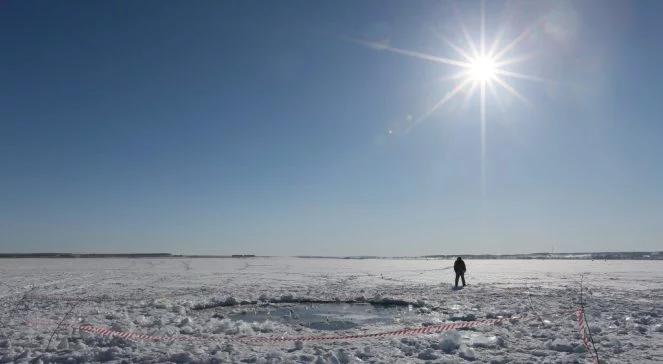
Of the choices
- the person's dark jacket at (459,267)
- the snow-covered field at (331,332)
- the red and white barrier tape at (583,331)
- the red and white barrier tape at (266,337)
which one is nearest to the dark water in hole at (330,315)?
the snow-covered field at (331,332)

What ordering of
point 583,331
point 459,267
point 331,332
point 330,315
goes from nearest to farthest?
point 583,331
point 331,332
point 330,315
point 459,267

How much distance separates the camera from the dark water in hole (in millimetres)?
11883

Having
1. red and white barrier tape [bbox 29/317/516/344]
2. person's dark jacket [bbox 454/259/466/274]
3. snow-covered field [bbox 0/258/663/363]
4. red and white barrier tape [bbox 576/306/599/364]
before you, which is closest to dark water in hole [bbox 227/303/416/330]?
snow-covered field [bbox 0/258/663/363]

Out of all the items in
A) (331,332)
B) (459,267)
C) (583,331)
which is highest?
(459,267)

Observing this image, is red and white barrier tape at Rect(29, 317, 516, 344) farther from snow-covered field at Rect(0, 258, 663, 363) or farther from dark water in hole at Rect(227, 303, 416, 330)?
dark water in hole at Rect(227, 303, 416, 330)

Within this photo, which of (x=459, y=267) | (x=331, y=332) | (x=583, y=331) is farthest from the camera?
(x=459, y=267)

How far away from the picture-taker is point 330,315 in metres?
13.3

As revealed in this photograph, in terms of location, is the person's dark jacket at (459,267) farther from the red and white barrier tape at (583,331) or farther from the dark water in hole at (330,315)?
the red and white barrier tape at (583,331)

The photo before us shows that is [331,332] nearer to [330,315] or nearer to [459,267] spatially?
[330,315]

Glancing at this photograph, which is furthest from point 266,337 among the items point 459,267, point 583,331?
point 459,267

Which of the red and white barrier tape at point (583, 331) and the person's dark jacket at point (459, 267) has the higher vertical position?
the person's dark jacket at point (459, 267)

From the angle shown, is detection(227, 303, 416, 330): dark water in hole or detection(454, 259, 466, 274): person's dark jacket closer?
detection(227, 303, 416, 330): dark water in hole

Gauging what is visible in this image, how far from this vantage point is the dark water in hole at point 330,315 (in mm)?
11883

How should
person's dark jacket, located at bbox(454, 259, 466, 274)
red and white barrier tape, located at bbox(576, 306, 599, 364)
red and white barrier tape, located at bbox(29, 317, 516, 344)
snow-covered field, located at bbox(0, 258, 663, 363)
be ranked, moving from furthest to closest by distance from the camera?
person's dark jacket, located at bbox(454, 259, 466, 274) → red and white barrier tape, located at bbox(29, 317, 516, 344) → snow-covered field, located at bbox(0, 258, 663, 363) → red and white barrier tape, located at bbox(576, 306, 599, 364)
